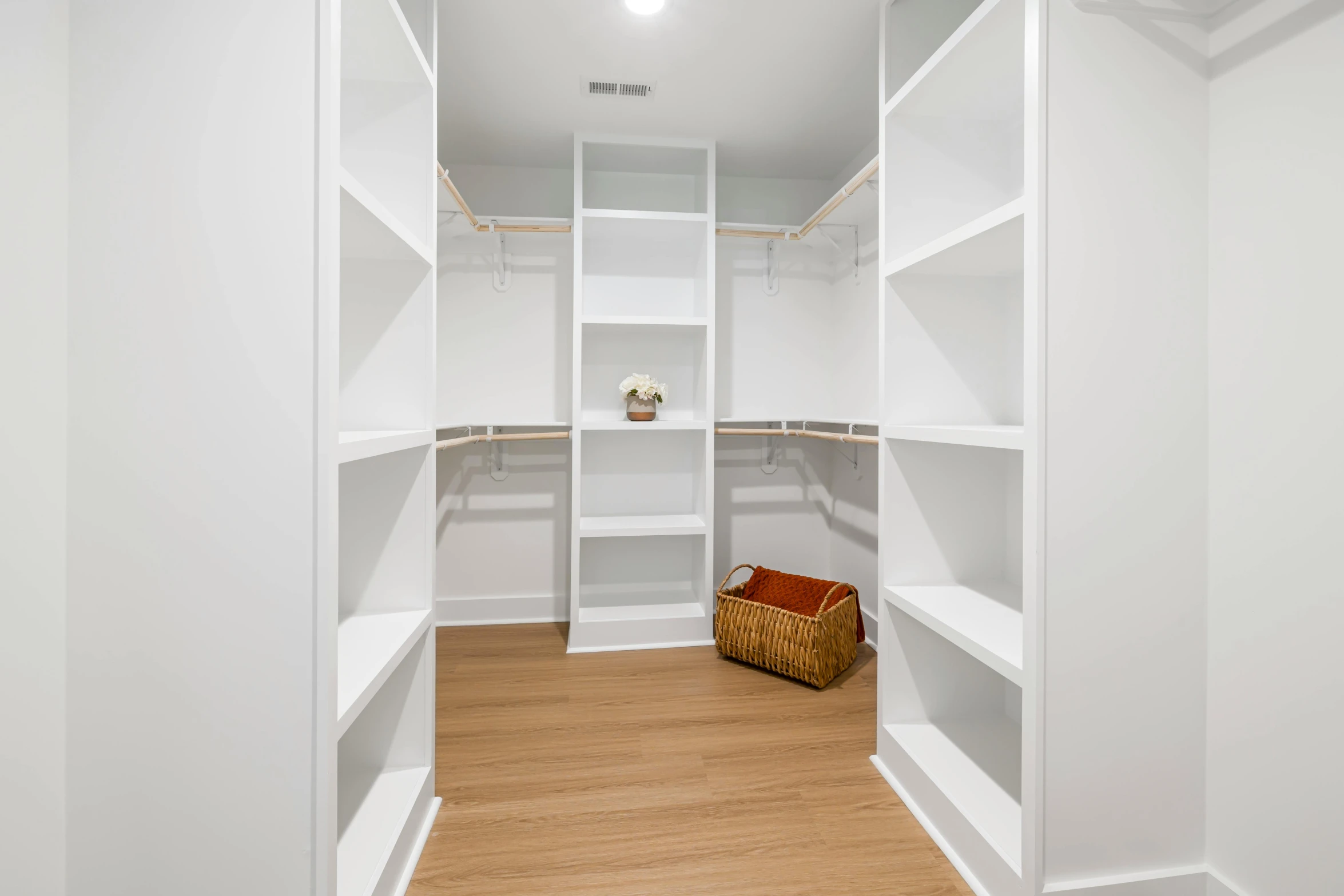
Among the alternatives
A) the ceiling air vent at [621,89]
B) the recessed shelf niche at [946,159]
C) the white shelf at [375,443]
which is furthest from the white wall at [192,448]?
the ceiling air vent at [621,89]

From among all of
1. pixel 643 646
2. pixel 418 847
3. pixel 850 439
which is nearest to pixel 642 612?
pixel 643 646

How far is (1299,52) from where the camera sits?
110 cm

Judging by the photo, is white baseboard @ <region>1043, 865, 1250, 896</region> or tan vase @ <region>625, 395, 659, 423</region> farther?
tan vase @ <region>625, 395, 659, 423</region>

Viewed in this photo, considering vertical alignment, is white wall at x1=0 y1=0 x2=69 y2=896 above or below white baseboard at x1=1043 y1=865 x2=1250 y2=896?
above

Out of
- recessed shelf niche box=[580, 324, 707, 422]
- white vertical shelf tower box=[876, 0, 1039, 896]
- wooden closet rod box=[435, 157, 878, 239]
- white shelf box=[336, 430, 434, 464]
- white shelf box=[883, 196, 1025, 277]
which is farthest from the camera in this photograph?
recessed shelf niche box=[580, 324, 707, 422]

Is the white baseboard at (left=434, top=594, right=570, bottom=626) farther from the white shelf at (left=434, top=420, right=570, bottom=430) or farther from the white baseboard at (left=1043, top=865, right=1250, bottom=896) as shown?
→ the white baseboard at (left=1043, top=865, right=1250, bottom=896)

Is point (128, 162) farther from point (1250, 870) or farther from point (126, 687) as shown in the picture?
point (1250, 870)

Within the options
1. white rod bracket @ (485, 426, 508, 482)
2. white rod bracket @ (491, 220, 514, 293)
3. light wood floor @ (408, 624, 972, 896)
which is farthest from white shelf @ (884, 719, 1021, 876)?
white rod bracket @ (491, 220, 514, 293)

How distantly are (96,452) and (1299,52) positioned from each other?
6.83 ft

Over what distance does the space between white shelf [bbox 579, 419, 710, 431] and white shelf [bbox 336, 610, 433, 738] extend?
130 centimetres

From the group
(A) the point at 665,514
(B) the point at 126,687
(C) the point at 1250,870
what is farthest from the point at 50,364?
(A) the point at 665,514

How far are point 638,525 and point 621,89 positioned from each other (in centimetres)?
180

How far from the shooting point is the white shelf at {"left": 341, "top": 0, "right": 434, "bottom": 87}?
1318 mm

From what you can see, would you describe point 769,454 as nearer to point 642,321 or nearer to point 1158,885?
point 642,321
